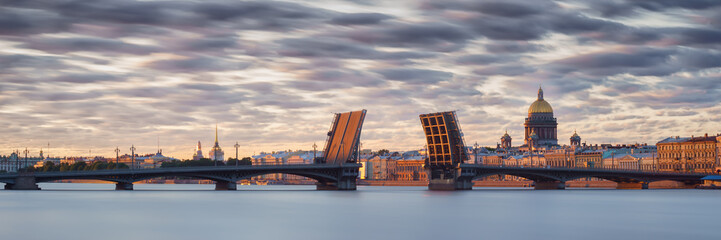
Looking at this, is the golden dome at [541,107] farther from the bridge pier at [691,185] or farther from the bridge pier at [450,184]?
the bridge pier at [450,184]

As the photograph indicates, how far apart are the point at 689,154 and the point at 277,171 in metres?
61.5

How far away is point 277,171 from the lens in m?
79.2

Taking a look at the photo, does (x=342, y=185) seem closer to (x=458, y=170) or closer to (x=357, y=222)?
(x=458, y=170)

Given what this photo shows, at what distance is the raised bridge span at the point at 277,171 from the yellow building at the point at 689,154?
164 ft

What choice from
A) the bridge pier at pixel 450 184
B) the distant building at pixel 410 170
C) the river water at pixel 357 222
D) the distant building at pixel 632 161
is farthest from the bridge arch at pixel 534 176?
the distant building at pixel 410 170

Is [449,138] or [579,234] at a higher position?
[449,138]

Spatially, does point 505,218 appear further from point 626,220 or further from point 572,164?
point 572,164

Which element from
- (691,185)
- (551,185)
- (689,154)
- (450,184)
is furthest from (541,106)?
(450,184)

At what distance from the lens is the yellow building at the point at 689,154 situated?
387ft

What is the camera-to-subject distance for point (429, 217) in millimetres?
41344

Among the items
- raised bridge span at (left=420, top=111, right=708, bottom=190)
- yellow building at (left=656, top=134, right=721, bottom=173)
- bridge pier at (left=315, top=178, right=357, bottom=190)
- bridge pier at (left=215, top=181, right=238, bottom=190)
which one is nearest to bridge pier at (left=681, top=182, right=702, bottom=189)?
raised bridge span at (left=420, top=111, right=708, bottom=190)

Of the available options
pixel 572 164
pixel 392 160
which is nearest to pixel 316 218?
pixel 572 164

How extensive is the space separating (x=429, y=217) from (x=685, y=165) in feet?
291

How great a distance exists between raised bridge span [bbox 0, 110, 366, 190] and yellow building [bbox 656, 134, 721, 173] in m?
50.1
